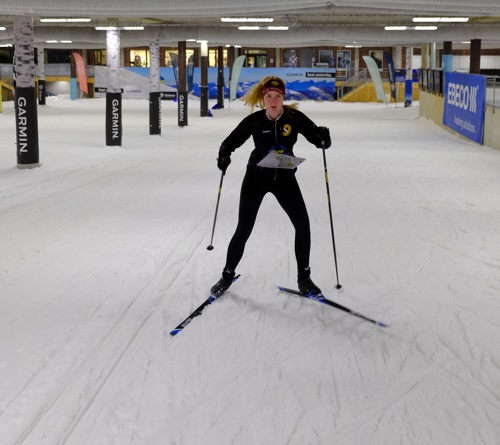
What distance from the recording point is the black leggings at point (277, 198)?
16.6 ft

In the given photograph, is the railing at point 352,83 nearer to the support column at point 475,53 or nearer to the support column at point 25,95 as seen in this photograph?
the support column at point 475,53

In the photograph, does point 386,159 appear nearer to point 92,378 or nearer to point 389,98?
point 92,378

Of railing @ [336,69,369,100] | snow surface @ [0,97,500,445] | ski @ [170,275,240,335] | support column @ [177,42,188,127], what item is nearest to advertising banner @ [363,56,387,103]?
railing @ [336,69,369,100]

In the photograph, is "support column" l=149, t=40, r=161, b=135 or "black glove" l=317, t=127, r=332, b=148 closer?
"black glove" l=317, t=127, r=332, b=148

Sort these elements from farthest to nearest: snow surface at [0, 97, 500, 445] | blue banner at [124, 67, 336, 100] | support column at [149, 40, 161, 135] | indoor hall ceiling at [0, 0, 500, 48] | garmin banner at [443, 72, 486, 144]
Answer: blue banner at [124, 67, 336, 100] < support column at [149, 40, 161, 135] < indoor hall ceiling at [0, 0, 500, 48] < garmin banner at [443, 72, 486, 144] < snow surface at [0, 97, 500, 445]

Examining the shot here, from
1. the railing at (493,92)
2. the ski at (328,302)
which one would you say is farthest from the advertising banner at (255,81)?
the ski at (328,302)

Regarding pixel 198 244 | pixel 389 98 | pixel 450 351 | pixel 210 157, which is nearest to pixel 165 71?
pixel 389 98

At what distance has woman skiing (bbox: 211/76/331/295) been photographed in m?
5.01

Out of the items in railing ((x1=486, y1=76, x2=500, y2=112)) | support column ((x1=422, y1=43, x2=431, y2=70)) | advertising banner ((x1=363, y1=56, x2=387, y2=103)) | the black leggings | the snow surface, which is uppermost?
support column ((x1=422, y1=43, x2=431, y2=70))

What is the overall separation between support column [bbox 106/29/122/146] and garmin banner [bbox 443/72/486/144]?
8629 millimetres

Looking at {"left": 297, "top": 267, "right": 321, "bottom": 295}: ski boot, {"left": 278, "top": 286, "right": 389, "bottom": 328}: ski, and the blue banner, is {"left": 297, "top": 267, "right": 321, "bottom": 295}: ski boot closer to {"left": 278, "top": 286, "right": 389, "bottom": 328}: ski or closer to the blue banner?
{"left": 278, "top": 286, "right": 389, "bottom": 328}: ski

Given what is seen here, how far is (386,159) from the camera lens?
15.0 meters

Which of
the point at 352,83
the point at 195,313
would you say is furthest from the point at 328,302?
the point at 352,83

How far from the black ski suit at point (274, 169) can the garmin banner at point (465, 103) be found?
536 inches
